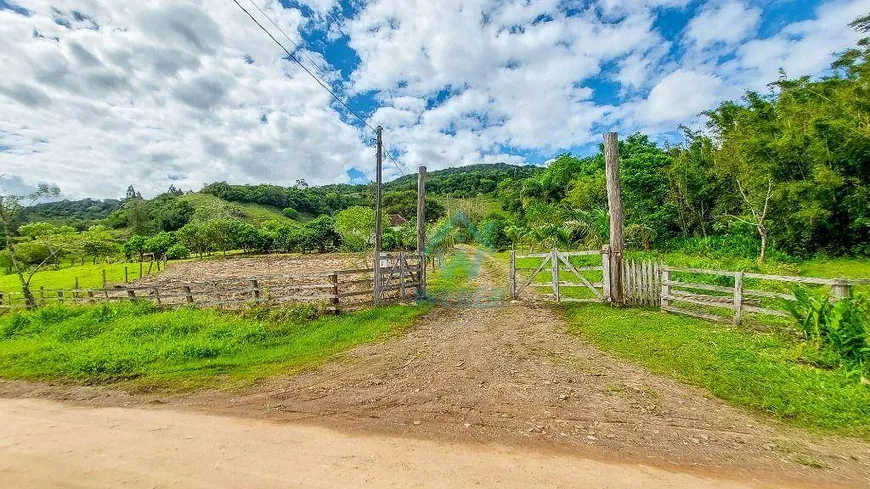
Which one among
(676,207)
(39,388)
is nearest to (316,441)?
(39,388)

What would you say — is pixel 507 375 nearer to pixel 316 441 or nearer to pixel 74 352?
pixel 316 441

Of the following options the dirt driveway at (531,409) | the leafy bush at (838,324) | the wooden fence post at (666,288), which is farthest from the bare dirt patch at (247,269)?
the leafy bush at (838,324)

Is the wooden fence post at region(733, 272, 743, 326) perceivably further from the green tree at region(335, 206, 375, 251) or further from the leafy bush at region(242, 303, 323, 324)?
the green tree at region(335, 206, 375, 251)

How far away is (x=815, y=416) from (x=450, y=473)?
436 centimetres

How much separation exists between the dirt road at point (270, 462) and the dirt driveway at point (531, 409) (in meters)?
0.09

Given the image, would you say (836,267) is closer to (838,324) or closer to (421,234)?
(838,324)

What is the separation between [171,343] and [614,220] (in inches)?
486

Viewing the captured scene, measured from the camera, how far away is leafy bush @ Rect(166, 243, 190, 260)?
48.7m

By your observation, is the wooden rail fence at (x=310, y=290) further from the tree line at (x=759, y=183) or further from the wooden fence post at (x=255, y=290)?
the tree line at (x=759, y=183)

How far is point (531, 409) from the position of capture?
4801 mm

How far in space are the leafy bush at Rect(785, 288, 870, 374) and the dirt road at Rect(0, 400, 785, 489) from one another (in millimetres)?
3949

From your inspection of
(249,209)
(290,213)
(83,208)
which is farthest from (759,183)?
(83,208)

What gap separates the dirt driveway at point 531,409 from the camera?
356 cm

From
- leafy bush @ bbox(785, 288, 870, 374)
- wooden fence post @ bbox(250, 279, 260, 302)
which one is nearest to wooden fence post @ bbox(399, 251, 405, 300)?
wooden fence post @ bbox(250, 279, 260, 302)
